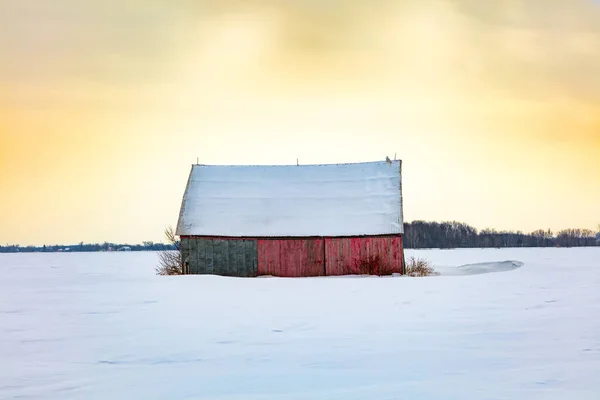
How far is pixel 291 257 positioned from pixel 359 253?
3.14m

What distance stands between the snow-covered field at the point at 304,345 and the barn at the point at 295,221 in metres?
10.4

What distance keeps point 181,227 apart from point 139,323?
19692 mm

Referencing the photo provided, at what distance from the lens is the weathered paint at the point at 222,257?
3281cm

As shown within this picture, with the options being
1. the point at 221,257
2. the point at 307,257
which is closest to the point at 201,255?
the point at 221,257

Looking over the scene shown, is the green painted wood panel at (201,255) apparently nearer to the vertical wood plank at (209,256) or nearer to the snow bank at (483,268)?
the vertical wood plank at (209,256)

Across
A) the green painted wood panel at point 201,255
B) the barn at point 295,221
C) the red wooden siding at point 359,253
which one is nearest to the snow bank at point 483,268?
the red wooden siding at point 359,253

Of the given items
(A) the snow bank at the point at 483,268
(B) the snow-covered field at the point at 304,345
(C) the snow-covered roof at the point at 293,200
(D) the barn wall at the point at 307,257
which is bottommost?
(B) the snow-covered field at the point at 304,345

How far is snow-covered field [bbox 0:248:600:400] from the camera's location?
845 cm

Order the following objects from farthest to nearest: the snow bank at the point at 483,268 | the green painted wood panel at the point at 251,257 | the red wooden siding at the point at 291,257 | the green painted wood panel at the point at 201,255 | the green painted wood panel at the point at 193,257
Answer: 1. the snow bank at the point at 483,268
2. the green painted wood panel at the point at 193,257
3. the green painted wood panel at the point at 201,255
4. the green painted wood panel at the point at 251,257
5. the red wooden siding at the point at 291,257

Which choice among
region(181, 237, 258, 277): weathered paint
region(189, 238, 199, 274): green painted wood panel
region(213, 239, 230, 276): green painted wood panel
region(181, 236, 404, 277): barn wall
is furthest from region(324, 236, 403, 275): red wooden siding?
region(189, 238, 199, 274): green painted wood panel

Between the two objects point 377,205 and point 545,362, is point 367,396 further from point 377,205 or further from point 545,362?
point 377,205

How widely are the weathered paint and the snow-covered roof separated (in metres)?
0.44

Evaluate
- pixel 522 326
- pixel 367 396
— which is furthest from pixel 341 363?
pixel 522 326

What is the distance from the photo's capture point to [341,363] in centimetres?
999
